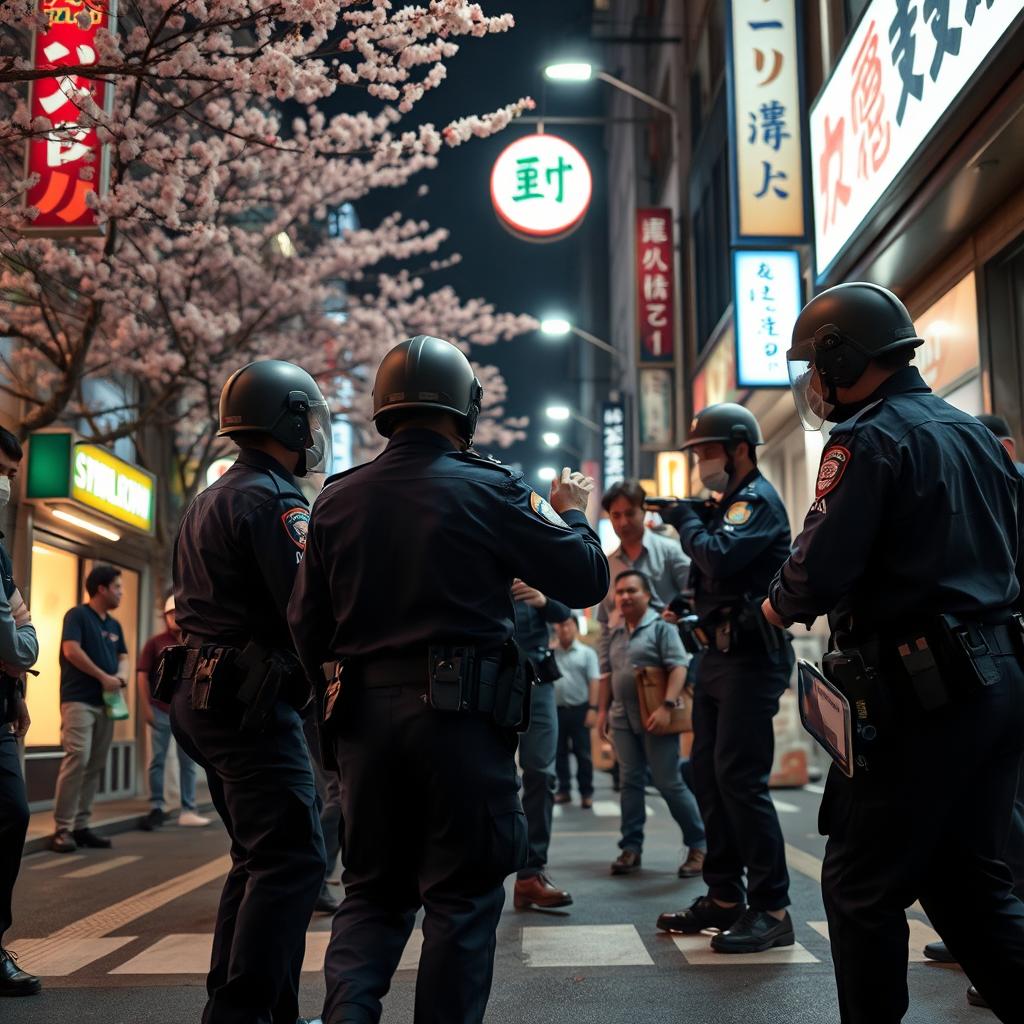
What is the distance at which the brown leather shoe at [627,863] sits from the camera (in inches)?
283

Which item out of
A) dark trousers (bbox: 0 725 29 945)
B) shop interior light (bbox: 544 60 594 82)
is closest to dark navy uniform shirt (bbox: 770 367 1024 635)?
dark trousers (bbox: 0 725 29 945)

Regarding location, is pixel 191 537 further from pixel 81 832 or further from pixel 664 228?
pixel 664 228

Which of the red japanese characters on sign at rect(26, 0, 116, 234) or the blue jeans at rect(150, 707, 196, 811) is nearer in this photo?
the red japanese characters on sign at rect(26, 0, 116, 234)

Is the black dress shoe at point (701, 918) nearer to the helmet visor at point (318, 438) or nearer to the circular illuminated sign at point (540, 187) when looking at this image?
the helmet visor at point (318, 438)

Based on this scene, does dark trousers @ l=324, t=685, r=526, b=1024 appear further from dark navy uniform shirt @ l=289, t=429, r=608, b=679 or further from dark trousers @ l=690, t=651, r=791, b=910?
dark trousers @ l=690, t=651, r=791, b=910

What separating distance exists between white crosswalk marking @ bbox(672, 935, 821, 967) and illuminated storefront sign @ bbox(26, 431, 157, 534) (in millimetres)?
8506

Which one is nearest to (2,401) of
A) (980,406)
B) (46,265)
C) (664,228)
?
(46,265)

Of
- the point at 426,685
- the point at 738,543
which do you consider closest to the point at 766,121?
the point at 738,543

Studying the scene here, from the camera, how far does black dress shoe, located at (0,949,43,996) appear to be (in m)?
4.49

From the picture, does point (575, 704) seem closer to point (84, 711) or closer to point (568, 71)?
point (84, 711)

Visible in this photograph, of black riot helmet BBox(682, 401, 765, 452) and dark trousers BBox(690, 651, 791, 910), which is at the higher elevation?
black riot helmet BBox(682, 401, 765, 452)

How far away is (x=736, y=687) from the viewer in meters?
4.97

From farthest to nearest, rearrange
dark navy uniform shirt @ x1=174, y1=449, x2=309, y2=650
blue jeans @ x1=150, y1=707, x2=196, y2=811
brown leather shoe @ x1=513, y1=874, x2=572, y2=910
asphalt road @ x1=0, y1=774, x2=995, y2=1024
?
blue jeans @ x1=150, y1=707, x2=196, y2=811 < brown leather shoe @ x1=513, y1=874, x2=572, y2=910 < asphalt road @ x1=0, y1=774, x2=995, y2=1024 < dark navy uniform shirt @ x1=174, y1=449, x2=309, y2=650

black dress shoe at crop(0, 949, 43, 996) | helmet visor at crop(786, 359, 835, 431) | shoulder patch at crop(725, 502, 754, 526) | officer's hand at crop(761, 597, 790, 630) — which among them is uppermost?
helmet visor at crop(786, 359, 835, 431)
